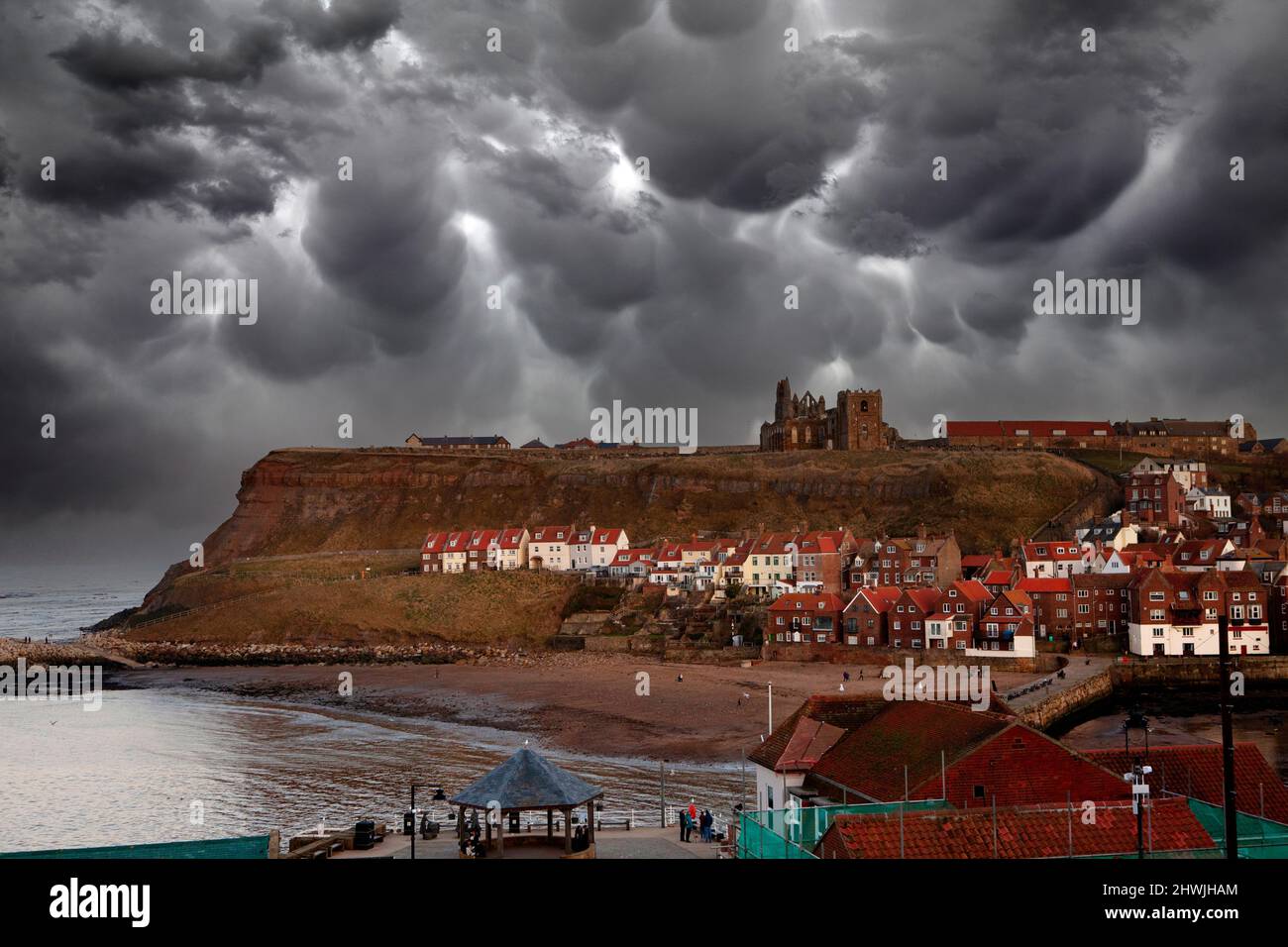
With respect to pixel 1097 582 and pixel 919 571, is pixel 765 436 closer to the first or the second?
pixel 919 571

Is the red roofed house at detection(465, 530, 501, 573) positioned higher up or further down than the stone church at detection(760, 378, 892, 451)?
further down

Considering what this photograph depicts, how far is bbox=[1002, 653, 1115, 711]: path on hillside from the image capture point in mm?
55406

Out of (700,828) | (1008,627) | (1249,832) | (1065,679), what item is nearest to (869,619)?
(1008,627)

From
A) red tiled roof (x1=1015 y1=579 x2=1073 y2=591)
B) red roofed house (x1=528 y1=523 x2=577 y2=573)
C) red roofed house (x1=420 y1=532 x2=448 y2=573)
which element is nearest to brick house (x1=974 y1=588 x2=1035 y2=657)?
red tiled roof (x1=1015 y1=579 x2=1073 y2=591)

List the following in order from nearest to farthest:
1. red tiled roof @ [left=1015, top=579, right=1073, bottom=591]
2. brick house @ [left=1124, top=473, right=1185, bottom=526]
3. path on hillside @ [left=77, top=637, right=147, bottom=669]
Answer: red tiled roof @ [left=1015, top=579, right=1073, bottom=591], path on hillside @ [left=77, top=637, right=147, bottom=669], brick house @ [left=1124, top=473, right=1185, bottom=526]

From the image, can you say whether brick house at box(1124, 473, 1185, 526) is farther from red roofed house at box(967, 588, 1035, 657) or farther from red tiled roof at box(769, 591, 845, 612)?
red tiled roof at box(769, 591, 845, 612)

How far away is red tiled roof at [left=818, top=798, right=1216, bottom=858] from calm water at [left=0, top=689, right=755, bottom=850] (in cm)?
1180

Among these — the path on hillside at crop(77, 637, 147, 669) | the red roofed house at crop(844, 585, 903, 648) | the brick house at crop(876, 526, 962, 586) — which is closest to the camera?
the red roofed house at crop(844, 585, 903, 648)

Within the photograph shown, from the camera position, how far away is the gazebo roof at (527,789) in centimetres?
2086

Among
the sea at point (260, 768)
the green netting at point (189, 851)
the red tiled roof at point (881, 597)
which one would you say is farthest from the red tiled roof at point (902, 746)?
the red tiled roof at point (881, 597)

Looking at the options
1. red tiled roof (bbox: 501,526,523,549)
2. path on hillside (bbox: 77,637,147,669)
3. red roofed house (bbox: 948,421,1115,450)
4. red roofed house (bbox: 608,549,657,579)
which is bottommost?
path on hillside (bbox: 77,637,147,669)

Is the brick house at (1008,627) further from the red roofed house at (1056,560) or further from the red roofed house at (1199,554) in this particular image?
the red roofed house at (1199,554)

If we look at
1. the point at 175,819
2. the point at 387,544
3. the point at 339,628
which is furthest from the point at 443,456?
the point at 175,819

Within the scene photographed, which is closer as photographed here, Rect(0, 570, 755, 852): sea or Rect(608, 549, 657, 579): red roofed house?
Rect(0, 570, 755, 852): sea
